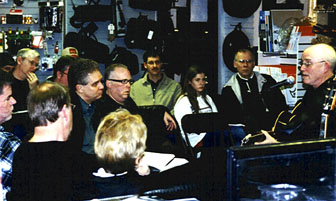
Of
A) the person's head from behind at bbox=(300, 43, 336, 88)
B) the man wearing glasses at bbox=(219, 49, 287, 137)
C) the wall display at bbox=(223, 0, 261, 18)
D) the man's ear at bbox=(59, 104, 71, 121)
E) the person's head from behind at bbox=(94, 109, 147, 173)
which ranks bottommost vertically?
the man wearing glasses at bbox=(219, 49, 287, 137)

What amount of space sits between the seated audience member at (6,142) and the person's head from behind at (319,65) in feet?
7.94

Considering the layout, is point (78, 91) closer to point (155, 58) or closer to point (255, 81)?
point (155, 58)

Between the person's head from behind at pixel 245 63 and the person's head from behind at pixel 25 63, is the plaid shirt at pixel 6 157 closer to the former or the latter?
the person's head from behind at pixel 25 63

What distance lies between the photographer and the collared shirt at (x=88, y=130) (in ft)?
12.3

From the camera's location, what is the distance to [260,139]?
3.70m

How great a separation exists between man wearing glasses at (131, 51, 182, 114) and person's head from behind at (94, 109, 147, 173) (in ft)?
12.6

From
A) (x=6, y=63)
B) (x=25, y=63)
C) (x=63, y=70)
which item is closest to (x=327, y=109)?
(x=63, y=70)

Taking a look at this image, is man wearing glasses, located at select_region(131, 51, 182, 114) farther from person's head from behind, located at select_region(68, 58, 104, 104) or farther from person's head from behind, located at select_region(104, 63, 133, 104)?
person's head from behind, located at select_region(68, 58, 104, 104)

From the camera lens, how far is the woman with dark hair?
5105 millimetres

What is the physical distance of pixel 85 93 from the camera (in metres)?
3.97

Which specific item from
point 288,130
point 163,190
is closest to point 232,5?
point 288,130

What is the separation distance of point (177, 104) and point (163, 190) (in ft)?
11.3

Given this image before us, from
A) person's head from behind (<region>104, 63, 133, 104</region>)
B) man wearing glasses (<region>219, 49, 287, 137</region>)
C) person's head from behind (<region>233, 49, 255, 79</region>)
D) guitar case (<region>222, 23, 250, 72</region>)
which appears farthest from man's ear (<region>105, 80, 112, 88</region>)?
guitar case (<region>222, 23, 250, 72</region>)

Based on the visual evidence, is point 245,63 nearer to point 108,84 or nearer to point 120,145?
point 108,84
